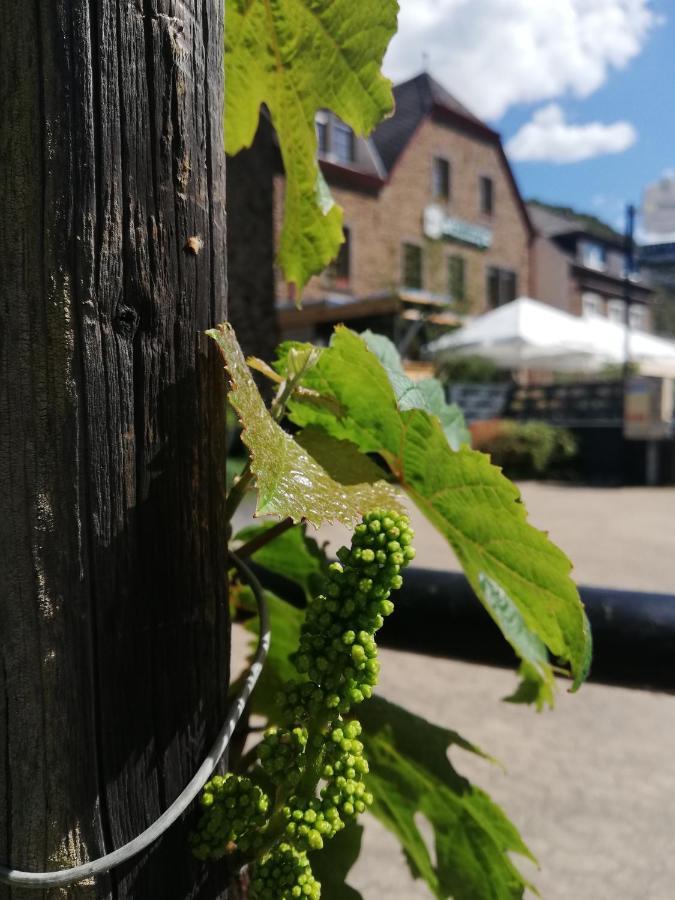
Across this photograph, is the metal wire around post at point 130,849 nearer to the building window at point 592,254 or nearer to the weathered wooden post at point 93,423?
the weathered wooden post at point 93,423

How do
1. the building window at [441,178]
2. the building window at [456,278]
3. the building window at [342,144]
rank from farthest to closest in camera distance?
the building window at [441,178] < the building window at [456,278] < the building window at [342,144]

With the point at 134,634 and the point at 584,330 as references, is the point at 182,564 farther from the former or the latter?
the point at 584,330

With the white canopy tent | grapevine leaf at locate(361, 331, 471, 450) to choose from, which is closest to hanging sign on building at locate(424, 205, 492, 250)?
the white canopy tent

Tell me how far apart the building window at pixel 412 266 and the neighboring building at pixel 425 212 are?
0.09ft

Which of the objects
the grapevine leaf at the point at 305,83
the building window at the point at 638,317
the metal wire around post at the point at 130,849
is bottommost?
the metal wire around post at the point at 130,849

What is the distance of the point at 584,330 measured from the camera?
16.6 m

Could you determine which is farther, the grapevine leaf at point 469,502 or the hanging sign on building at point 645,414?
the hanging sign on building at point 645,414

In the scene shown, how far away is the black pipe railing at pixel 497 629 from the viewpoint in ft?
3.54

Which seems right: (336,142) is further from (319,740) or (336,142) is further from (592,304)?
(319,740)

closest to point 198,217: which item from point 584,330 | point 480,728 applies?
point 480,728

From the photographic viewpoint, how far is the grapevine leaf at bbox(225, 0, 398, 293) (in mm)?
924

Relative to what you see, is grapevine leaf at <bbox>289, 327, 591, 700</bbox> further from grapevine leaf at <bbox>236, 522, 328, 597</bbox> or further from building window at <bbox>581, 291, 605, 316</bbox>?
building window at <bbox>581, 291, 605, 316</bbox>

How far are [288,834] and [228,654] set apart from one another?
168 millimetres

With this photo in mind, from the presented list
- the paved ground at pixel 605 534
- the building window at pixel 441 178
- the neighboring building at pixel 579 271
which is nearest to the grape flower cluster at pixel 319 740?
the paved ground at pixel 605 534
